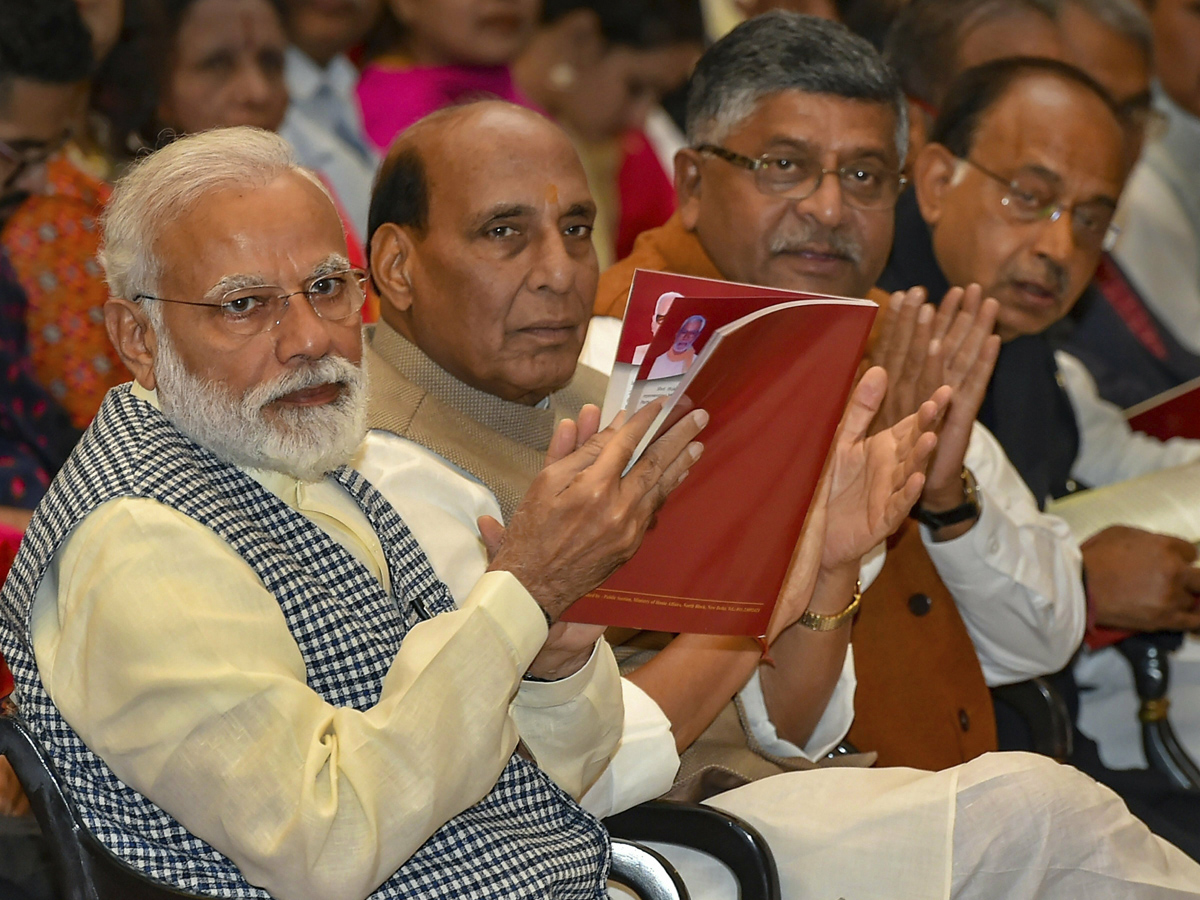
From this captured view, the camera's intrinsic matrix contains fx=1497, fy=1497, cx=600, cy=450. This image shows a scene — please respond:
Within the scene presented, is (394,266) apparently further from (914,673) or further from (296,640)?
(914,673)

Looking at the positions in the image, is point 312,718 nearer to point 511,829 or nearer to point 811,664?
point 511,829

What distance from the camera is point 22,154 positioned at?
3.43 m

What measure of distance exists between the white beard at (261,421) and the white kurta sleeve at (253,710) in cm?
22

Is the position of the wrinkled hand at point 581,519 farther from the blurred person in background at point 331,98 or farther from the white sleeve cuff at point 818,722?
the blurred person in background at point 331,98

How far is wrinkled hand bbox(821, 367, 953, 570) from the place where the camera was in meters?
2.53

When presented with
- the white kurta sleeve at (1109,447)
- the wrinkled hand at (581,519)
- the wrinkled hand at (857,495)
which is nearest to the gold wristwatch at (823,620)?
the wrinkled hand at (857,495)

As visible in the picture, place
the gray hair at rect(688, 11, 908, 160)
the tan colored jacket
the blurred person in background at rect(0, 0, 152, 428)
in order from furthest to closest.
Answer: the blurred person in background at rect(0, 0, 152, 428)
the gray hair at rect(688, 11, 908, 160)
the tan colored jacket

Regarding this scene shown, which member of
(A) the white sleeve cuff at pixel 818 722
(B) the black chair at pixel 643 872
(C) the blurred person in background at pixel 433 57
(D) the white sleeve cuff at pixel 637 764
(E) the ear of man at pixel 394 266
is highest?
(E) the ear of man at pixel 394 266

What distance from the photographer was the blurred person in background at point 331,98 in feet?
15.6

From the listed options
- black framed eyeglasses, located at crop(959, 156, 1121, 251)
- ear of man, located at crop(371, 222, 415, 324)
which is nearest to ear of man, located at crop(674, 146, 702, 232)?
black framed eyeglasses, located at crop(959, 156, 1121, 251)

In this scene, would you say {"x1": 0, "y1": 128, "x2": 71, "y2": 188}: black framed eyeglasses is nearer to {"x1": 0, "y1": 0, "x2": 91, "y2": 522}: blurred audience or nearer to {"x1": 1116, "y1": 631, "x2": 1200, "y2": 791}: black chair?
{"x1": 0, "y1": 0, "x2": 91, "y2": 522}: blurred audience

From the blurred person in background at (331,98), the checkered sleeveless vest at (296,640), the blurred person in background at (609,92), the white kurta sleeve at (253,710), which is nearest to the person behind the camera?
the white kurta sleeve at (253,710)

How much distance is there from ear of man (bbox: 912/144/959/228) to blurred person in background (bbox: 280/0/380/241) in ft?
5.98

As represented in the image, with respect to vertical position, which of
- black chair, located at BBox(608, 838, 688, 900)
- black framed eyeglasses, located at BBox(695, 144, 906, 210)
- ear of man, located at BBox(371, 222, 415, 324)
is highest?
black framed eyeglasses, located at BBox(695, 144, 906, 210)
